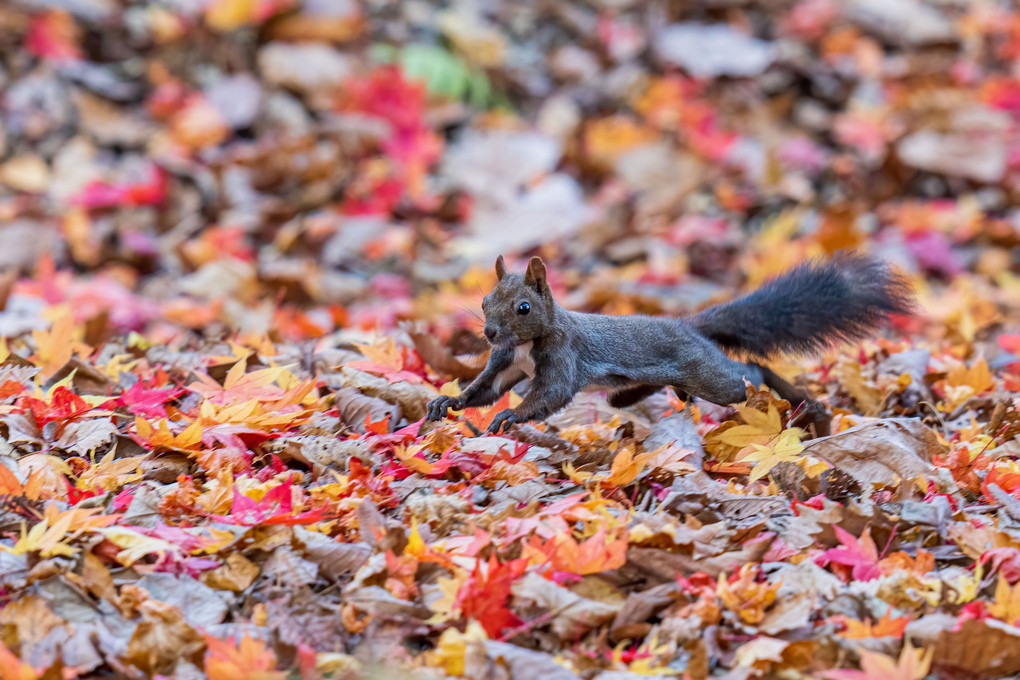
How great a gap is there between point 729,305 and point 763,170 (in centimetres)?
365

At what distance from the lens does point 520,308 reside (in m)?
2.69

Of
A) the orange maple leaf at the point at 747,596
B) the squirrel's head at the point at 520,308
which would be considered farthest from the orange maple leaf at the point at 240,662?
the squirrel's head at the point at 520,308

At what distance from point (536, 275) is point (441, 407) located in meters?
0.46

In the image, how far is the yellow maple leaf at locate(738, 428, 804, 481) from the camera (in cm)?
248

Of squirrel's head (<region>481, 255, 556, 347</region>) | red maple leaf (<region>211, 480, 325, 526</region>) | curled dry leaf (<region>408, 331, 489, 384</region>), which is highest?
squirrel's head (<region>481, 255, 556, 347</region>)

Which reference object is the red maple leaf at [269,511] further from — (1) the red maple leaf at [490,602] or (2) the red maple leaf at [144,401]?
(2) the red maple leaf at [144,401]

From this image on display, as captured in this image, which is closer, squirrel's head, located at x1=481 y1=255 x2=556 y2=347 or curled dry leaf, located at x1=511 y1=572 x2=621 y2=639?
curled dry leaf, located at x1=511 y1=572 x2=621 y2=639

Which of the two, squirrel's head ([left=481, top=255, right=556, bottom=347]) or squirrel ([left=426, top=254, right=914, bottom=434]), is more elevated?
squirrel's head ([left=481, top=255, right=556, bottom=347])

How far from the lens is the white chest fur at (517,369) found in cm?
281

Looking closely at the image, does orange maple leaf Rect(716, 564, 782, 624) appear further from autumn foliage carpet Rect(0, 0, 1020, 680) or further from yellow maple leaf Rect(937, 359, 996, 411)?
yellow maple leaf Rect(937, 359, 996, 411)

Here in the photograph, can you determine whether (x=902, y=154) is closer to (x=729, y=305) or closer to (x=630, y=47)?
(x=630, y=47)

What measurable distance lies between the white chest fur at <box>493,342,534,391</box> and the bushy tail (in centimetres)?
64

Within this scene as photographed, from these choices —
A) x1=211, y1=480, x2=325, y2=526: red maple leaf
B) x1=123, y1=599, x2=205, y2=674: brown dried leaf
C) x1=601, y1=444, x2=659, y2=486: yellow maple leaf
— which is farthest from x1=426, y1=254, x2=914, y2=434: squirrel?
x1=123, y1=599, x2=205, y2=674: brown dried leaf

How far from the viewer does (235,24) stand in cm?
691
